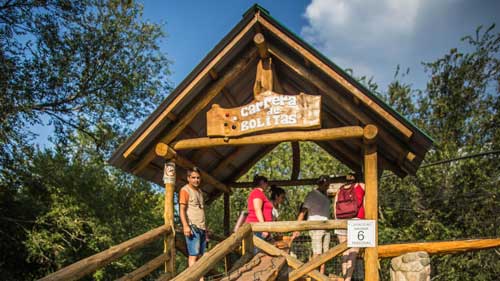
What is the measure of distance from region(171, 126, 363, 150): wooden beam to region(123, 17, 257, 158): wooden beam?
505 millimetres

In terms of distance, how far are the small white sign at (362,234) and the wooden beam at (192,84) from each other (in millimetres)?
2948

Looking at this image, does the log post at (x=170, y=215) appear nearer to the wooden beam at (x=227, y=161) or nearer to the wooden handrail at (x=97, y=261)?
the wooden handrail at (x=97, y=261)

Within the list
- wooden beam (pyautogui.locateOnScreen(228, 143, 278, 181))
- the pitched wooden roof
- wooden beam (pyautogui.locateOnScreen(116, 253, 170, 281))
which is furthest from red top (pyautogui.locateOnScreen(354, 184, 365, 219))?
wooden beam (pyautogui.locateOnScreen(228, 143, 278, 181))

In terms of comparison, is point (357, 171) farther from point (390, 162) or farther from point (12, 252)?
point (12, 252)

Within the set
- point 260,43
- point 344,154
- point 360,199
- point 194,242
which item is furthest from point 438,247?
point 260,43

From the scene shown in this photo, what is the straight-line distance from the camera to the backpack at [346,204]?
23.0 ft

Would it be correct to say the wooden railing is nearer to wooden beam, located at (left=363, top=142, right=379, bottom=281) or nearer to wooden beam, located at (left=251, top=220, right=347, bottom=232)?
wooden beam, located at (left=251, top=220, right=347, bottom=232)

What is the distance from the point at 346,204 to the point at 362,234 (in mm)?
1113

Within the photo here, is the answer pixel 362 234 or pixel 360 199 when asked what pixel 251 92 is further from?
pixel 362 234

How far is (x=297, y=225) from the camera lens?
6336 mm

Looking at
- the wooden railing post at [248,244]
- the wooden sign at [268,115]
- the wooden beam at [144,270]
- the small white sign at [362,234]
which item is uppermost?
the wooden sign at [268,115]

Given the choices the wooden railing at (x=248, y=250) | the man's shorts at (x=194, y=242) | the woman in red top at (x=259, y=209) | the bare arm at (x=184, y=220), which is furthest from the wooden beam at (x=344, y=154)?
Result: the bare arm at (x=184, y=220)

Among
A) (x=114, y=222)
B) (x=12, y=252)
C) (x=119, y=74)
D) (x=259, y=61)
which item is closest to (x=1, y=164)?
(x=12, y=252)

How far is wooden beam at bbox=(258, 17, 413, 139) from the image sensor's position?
5969 mm
